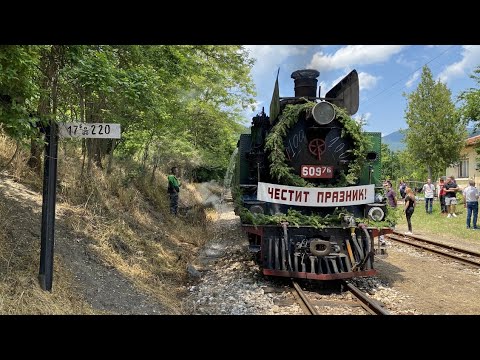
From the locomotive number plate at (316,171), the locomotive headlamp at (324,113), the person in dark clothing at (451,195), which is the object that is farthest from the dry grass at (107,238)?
the person in dark clothing at (451,195)

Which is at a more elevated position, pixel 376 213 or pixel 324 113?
pixel 324 113

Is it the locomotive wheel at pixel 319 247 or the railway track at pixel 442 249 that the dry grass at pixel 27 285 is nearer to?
the locomotive wheel at pixel 319 247

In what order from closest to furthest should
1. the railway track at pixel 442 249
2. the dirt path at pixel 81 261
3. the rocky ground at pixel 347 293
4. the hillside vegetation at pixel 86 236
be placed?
the hillside vegetation at pixel 86 236 → the dirt path at pixel 81 261 → the rocky ground at pixel 347 293 → the railway track at pixel 442 249

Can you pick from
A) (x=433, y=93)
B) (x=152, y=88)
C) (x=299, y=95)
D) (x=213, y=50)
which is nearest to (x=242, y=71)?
(x=213, y=50)

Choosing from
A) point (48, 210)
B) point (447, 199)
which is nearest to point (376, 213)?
point (48, 210)

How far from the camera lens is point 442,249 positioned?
32.6 ft

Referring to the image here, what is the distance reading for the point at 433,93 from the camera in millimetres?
23422

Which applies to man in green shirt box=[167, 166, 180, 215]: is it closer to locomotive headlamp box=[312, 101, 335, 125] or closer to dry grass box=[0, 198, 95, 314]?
locomotive headlamp box=[312, 101, 335, 125]

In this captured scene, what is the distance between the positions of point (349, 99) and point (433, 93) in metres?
19.0

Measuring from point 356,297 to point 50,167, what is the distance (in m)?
4.30

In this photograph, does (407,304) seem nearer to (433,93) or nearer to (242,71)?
(242,71)

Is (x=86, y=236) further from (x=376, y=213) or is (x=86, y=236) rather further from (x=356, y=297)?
(x=376, y=213)

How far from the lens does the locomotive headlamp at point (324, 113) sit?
645 cm

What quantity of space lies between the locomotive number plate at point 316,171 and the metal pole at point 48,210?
3.96 m
